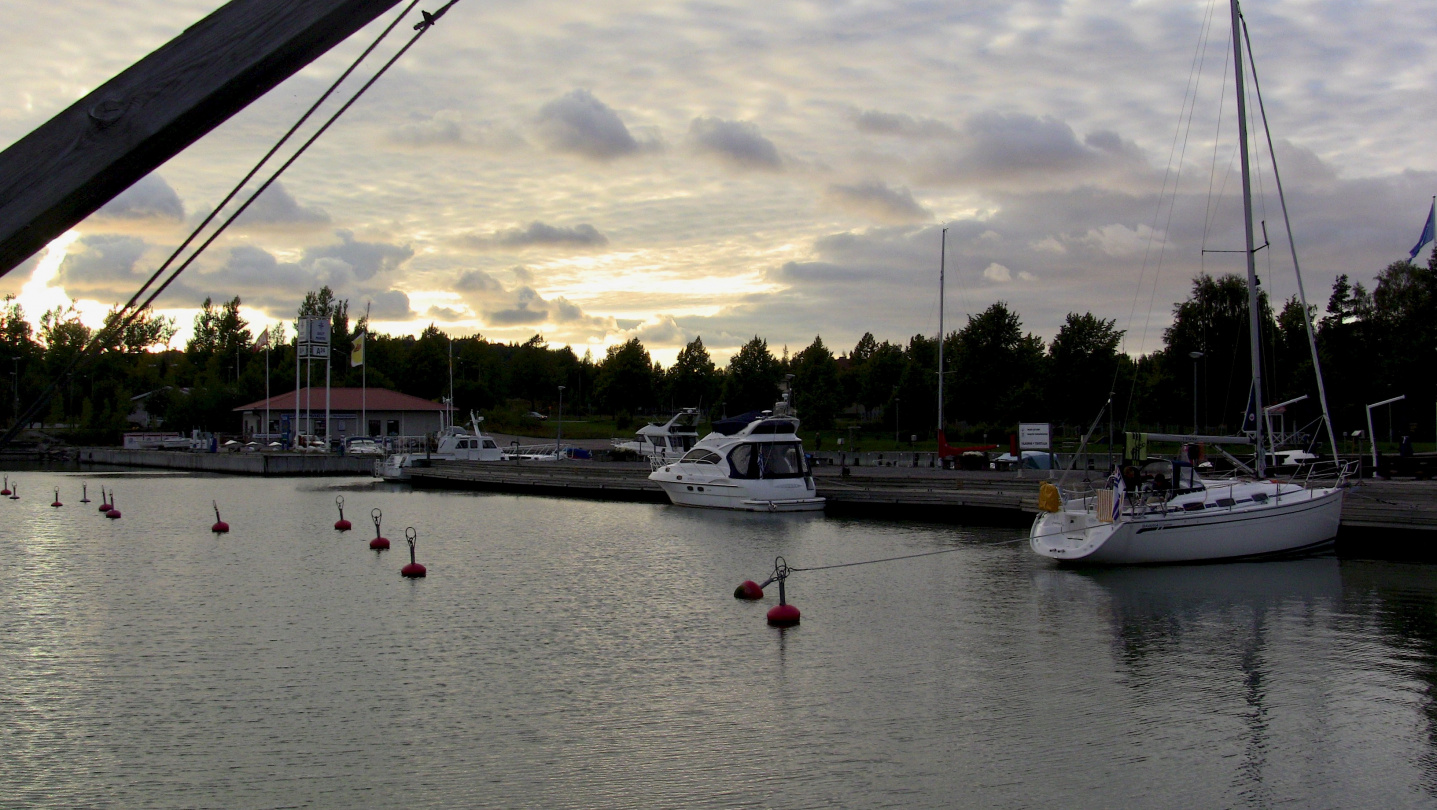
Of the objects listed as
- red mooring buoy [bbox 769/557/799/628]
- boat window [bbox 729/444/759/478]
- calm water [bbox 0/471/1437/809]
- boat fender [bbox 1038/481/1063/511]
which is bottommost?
calm water [bbox 0/471/1437/809]

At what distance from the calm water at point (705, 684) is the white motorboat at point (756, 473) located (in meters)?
13.2

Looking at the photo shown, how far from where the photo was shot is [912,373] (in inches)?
3794

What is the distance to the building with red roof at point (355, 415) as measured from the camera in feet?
322

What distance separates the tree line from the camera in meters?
84.7

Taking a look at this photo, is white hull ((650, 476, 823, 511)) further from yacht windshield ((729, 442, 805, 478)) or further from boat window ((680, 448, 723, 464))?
boat window ((680, 448, 723, 464))

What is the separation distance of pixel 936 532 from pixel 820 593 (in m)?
13.7

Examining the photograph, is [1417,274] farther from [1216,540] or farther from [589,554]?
[589,554]

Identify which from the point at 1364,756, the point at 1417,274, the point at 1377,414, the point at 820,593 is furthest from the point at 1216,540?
the point at 1417,274

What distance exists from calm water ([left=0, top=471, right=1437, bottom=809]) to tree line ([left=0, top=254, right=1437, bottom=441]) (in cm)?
3707

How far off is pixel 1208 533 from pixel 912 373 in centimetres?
6931

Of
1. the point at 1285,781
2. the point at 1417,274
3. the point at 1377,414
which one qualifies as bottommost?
the point at 1285,781

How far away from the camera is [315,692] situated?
648 inches

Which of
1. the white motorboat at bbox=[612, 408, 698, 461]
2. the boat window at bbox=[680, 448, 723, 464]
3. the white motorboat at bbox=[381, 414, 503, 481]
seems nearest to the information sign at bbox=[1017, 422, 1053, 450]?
the boat window at bbox=[680, 448, 723, 464]

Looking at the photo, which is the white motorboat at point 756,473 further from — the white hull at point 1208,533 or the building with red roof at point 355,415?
the building with red roof at point 355,415
